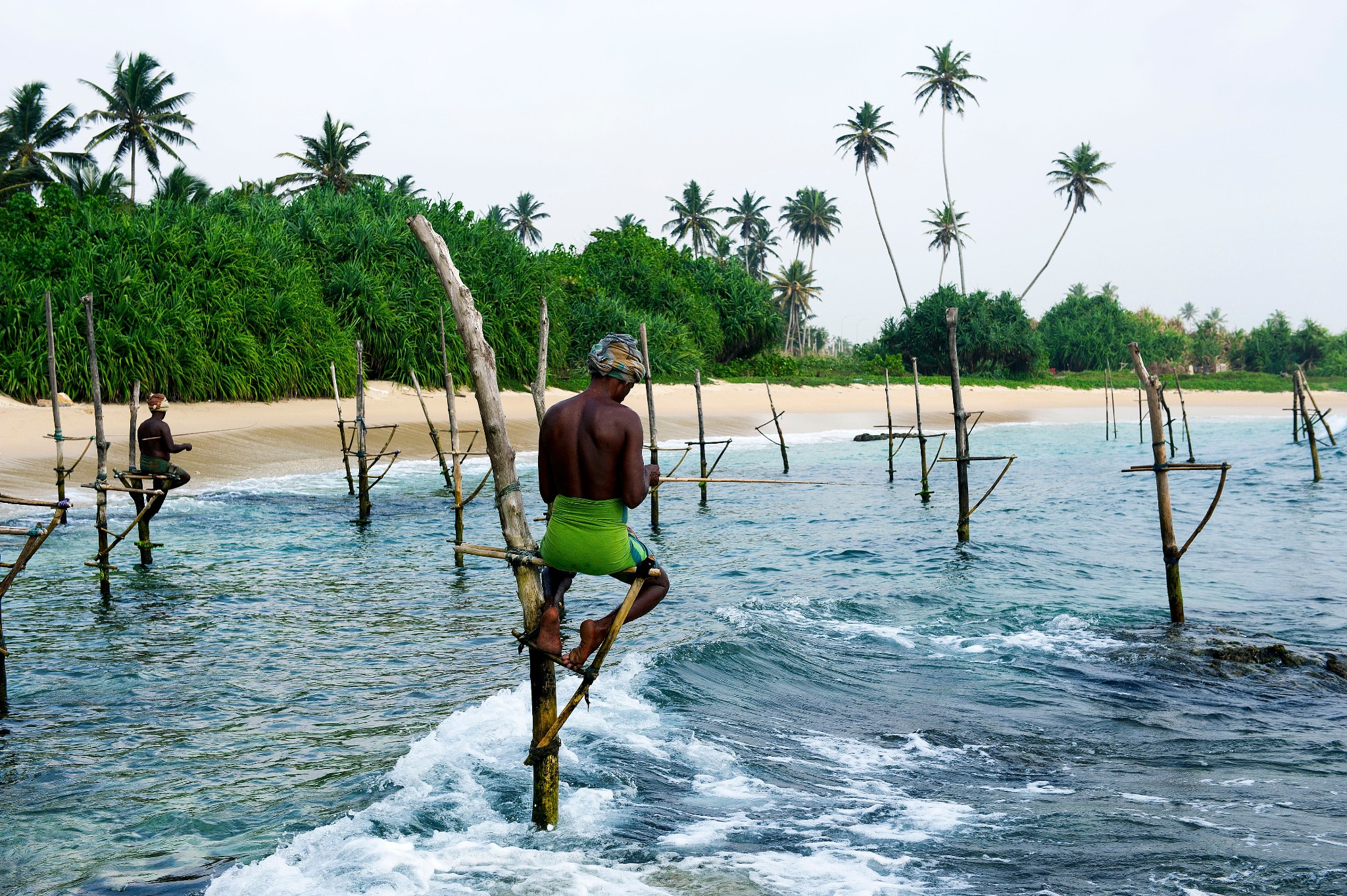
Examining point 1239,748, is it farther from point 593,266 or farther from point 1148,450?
point 593,266

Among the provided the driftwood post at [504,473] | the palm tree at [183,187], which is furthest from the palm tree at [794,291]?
the driftwood post at [504,473]

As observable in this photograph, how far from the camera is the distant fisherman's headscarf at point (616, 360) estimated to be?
4.54 meters

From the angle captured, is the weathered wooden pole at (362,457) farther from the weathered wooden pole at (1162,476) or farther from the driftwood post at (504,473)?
the driftwood post at (504,473)

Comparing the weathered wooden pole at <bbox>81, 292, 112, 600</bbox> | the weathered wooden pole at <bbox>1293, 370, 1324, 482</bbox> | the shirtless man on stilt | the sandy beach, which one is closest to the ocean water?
the weathered wooden pole at <bbox>81, 292, 112, 600</bbox>

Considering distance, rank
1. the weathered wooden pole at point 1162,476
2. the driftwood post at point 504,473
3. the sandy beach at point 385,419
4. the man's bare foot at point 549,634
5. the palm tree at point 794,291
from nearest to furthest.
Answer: the man's bare foot at point 549,634 < the driftwood post at point 504,473 < the weathered wooden pole at point 1162,476 < the sandy beach at point 385,419 < the palm tree at point 794,291

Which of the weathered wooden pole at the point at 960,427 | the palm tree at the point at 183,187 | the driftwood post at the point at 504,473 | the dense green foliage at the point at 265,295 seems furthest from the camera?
the palm tree at the point at 183,187

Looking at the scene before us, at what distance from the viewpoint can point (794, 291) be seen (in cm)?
7750

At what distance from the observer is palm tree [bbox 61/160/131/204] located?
118 feet

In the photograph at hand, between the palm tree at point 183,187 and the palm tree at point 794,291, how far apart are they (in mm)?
46963

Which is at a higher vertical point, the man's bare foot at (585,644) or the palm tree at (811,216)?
the palm tree at (811,216)

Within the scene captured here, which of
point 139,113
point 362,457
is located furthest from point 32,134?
point 362,457

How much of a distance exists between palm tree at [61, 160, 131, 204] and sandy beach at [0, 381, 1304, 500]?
13177mm

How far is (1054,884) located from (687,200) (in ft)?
222

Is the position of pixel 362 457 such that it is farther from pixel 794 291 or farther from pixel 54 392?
pixel 794 291
